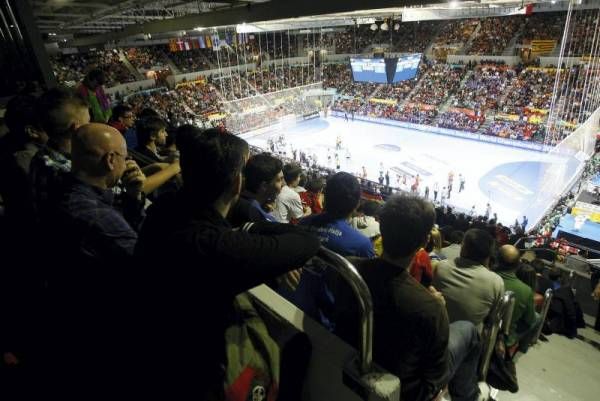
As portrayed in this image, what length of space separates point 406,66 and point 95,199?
1081 inches

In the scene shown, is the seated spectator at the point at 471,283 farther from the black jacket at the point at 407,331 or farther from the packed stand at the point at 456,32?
the packed stand at the point at 456,32

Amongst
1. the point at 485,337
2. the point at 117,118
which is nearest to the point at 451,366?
the point at 485,337

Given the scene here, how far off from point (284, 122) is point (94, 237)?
30.3 meters

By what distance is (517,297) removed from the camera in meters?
3.16

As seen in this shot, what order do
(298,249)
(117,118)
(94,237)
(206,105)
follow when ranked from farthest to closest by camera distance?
(206,105)
(117,118)
(94,237)
(298,249)

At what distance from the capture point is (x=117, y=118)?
4.83 metres

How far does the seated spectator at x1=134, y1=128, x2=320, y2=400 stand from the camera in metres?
1.24

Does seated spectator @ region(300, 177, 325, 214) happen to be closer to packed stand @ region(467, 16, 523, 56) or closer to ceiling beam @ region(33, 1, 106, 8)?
ceiling beam @ region(33, 1, 106, 8)

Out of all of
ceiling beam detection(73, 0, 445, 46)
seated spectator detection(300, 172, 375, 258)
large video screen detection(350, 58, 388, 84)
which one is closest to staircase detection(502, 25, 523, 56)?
large video screen detection(350, 58, 388, 84)

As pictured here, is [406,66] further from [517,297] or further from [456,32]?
[517,297]

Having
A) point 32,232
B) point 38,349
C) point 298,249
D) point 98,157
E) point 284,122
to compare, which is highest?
point 98,157

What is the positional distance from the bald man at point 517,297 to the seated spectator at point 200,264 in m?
2.53

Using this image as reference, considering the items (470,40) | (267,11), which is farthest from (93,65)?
(470,40)

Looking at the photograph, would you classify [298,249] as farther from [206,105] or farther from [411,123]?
[206,105]
